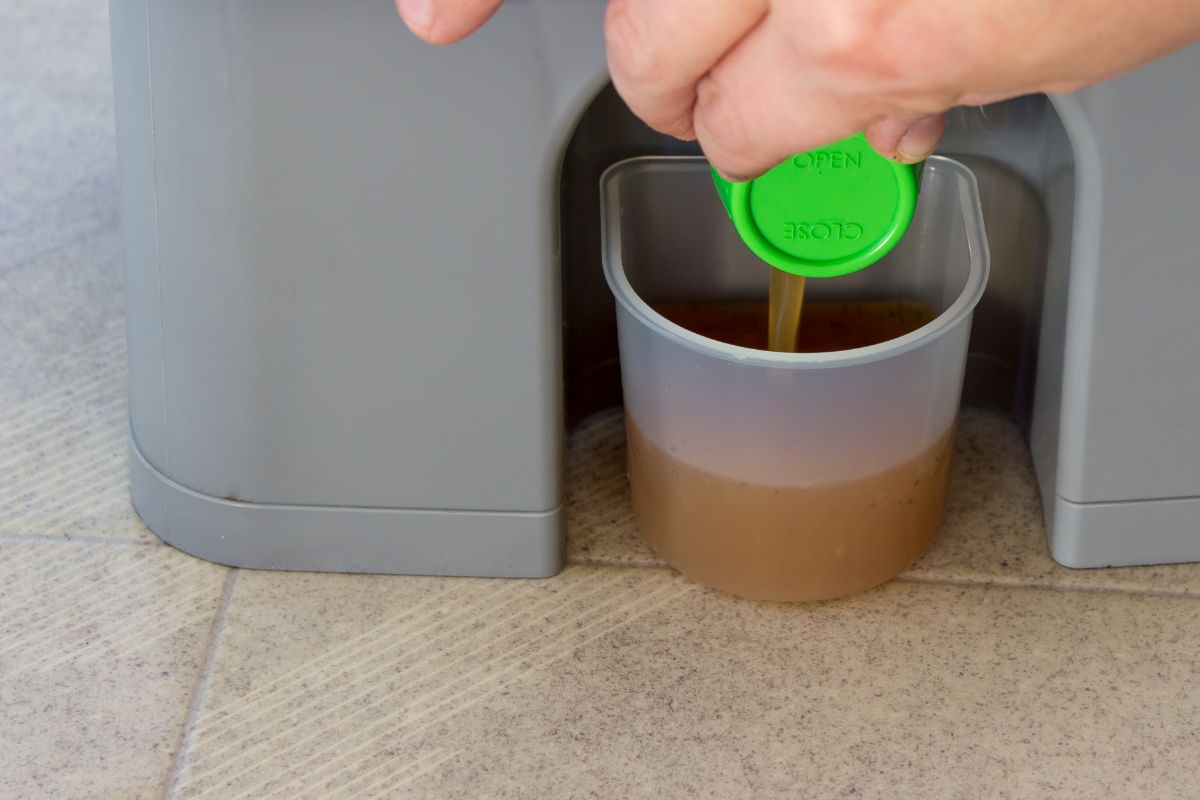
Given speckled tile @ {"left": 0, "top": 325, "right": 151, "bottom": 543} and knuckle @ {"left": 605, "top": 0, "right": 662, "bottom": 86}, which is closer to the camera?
knuckle @ {"left": 605, "top": 0, "right": 662, "bottom": 86}

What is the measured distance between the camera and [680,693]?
690mm

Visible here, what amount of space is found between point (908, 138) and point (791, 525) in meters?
0.26

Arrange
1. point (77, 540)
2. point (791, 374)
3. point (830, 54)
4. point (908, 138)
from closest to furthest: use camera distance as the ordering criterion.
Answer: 1. point (830, 54)
2. point (908, 138)
3. point (791, 374)
4. point (77, 540)

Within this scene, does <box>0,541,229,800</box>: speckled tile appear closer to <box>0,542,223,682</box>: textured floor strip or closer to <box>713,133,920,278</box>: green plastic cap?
<box>0,542,223,682</box>: textured floor strip

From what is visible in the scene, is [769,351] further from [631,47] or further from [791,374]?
[631,47]

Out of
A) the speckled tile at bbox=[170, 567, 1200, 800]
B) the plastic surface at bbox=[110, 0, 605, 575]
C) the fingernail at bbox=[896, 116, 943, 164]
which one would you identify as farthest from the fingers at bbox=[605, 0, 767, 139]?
the speckled tile at bbox=[170, 567, 1200, 800]

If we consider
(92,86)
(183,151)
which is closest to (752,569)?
(183,151)

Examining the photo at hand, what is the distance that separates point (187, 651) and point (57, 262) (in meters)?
0.37

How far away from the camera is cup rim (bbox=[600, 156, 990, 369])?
0.65 m

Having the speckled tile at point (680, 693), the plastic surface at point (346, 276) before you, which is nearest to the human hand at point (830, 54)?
the plastic surface at point (346, 276)

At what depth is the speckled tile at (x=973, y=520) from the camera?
0.76 m

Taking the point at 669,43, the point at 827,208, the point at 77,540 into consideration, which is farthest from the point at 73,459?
the point at 669,43

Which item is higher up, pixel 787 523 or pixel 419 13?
pixel 419 13

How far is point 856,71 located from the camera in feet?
1.16
